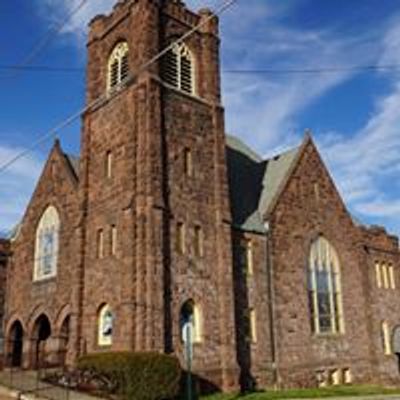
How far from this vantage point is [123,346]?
23.3m

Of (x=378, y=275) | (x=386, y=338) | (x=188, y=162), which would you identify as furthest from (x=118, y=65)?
(x=386, y=338)

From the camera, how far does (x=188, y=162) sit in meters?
27.8

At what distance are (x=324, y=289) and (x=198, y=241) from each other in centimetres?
1033

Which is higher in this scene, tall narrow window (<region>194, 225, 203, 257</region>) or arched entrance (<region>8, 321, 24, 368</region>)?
tall narrow window (<region>194, 225, 203, 257</region>)

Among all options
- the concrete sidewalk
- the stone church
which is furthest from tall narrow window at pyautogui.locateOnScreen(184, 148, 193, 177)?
the concrete sidewalk

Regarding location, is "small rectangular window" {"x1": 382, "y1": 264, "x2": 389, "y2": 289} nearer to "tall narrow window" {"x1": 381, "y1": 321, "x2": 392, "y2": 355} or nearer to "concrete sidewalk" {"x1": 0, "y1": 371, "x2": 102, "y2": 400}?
"tall narrow window" {"x1": 381, "y1": 321, "x2": 392, "y2": 355}

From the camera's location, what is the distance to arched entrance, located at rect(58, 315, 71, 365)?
28.1 m

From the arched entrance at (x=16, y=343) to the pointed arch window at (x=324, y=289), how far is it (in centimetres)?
1624

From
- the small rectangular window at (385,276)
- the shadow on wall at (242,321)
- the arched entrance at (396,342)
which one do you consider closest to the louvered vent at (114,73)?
the shadow on wall at (242,321)

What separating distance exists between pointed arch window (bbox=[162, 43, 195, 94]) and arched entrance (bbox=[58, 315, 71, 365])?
40.6 feet

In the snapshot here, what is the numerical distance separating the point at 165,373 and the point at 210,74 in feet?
51.9

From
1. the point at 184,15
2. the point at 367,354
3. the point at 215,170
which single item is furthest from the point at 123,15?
the point at 367,354

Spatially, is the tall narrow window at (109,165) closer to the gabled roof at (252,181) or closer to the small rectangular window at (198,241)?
the small rectangular window at (198,241)

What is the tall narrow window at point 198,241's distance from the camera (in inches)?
1049
